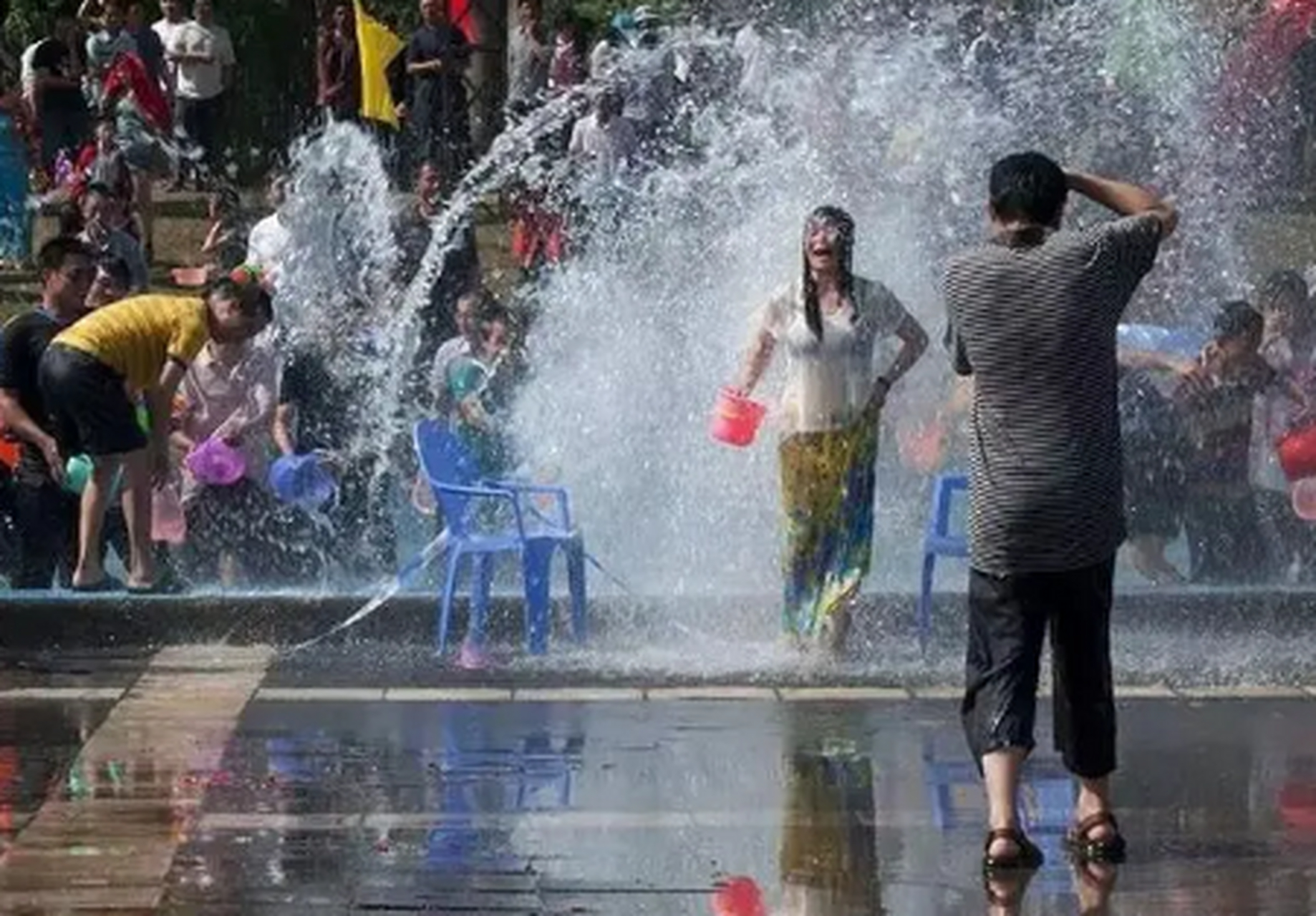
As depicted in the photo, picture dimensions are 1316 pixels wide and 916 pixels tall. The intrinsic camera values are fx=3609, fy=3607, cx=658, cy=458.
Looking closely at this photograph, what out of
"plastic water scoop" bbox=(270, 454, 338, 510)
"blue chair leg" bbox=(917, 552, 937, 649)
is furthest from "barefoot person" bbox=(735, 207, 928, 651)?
"plastic water scoop" bbox=(270, 454, 338, 510)

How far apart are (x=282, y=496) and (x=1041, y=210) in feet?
21.6

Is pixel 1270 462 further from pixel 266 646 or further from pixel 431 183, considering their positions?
pixel 431 183

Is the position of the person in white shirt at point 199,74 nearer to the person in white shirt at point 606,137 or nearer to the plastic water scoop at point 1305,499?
the person in white shirt at point 606,137

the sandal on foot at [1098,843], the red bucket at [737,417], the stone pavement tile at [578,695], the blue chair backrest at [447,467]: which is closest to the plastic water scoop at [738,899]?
the sandal on foot at [1098,843]

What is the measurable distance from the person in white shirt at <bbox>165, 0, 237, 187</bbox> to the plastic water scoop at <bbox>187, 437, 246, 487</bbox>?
10.5m

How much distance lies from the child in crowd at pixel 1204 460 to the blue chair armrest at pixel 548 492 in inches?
94.2

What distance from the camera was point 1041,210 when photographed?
29.5ft

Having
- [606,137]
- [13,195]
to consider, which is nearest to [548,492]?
[606,137]

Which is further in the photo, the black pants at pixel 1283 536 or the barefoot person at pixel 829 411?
the black pants at pixel 1283 536

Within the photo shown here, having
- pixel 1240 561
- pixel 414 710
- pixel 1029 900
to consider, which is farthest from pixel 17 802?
pixel 1240 561

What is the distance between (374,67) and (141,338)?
9.97m

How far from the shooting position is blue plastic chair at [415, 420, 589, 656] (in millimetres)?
13273

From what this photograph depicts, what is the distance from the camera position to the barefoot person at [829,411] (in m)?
12.9

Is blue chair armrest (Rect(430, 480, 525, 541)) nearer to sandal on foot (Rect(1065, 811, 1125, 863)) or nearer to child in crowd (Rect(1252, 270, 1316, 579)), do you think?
child in crowd (Rect(1252, 270, 1316, 579))
